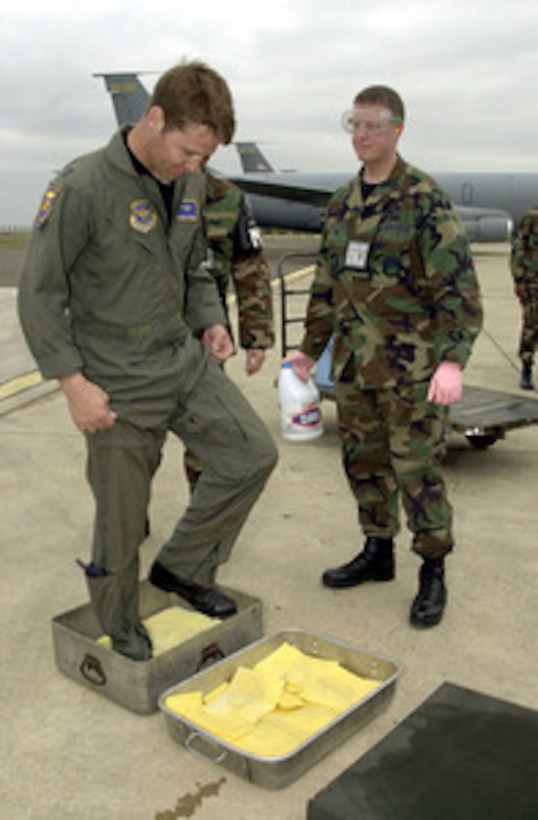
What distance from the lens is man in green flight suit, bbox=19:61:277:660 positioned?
236cm

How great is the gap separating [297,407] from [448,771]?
3.50 m

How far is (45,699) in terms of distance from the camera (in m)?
2.73

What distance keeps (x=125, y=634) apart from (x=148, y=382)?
2.73ft

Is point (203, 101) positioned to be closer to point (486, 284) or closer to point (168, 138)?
point (168, 138)

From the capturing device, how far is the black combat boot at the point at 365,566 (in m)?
3.55

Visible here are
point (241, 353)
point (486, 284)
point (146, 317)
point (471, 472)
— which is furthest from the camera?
point (486, 284)

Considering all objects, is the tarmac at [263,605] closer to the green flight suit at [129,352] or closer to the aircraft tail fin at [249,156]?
the green flight suit at [129,352]

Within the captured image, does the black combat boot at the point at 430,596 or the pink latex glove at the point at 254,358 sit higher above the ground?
the pink latex glove at the point at 254,358

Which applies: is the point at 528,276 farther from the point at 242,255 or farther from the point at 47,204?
the point at 47,204

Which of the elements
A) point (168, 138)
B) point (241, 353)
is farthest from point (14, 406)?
point (168, 138)

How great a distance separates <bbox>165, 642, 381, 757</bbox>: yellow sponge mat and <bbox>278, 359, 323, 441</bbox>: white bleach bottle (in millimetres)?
2693

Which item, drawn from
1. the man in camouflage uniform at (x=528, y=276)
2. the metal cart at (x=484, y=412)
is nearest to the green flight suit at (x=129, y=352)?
the metal cart at (x=484, y=412)

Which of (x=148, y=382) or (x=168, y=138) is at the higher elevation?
(x=168, y=138)

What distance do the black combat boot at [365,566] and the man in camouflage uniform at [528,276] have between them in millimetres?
4365
